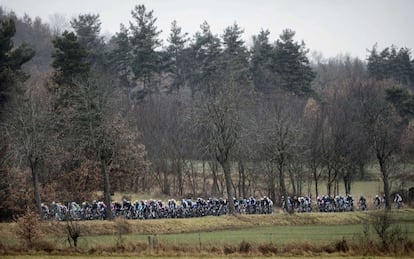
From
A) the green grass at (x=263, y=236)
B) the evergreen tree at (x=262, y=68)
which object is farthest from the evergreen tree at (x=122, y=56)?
the green grass at (x=263, y=236)

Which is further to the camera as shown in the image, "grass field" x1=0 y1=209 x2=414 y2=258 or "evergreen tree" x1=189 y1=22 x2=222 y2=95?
A: "evergreen tree" x1=189 y1=22 x2=222 y2=95

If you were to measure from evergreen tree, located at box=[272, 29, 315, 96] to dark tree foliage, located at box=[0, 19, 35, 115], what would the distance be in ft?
146

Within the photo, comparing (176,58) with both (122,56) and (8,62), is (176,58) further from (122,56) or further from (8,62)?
(8,62)

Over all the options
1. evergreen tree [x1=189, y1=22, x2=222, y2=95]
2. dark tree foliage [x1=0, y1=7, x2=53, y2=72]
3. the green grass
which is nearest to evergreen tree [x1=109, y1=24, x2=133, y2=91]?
evergreen tree [x1=189, y1=22, x2=222, y2=95]

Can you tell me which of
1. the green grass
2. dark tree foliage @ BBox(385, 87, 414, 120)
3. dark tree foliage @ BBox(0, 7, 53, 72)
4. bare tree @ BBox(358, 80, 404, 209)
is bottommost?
the green grass

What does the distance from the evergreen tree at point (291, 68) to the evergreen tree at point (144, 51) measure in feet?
64.6

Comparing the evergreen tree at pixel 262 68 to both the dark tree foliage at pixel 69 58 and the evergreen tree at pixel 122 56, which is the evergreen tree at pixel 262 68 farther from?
the dark tree foliage at pixel 69 58

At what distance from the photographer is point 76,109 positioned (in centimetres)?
5262

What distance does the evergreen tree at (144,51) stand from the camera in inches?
3408

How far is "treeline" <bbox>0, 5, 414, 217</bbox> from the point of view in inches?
2003

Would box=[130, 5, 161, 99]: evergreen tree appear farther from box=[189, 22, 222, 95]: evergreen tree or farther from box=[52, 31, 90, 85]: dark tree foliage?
box=[52, 31, 90, 85]: dark tree foliage

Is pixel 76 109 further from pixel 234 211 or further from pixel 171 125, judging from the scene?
pixel 171 125

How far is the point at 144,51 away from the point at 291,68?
23.8m

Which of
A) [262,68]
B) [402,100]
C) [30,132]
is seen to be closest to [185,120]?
[30,132]
